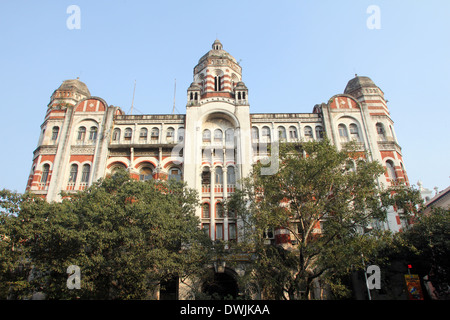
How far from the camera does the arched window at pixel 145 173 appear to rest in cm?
2908

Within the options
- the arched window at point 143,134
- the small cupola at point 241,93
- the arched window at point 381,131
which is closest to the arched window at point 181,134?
the arched window at point 143,134

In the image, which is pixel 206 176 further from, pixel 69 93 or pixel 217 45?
pixel 217 45

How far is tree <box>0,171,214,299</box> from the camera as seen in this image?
57.5ft

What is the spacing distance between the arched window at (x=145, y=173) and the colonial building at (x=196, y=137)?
0.09m

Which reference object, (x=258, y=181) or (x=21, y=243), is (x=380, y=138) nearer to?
(x=258, y=181)

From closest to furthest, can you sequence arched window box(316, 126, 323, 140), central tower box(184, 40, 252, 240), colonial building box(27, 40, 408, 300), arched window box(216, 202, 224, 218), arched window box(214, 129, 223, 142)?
arched window box(216, 202, 224, 218) → central tower box(184, 40, 252, 240) → colonial building box(27, 40, 408, 300) → arched window box(214, 129, 223, 142) → arched window box(316, 126, 323, 140)

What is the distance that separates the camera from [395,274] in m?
23.0

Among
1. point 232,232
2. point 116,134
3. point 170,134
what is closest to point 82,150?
point 116,134

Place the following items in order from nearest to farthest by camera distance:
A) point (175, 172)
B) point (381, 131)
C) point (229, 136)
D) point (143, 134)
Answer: point (175, 172)
point (229, 136)
point (143, 134)
point (381, 131)

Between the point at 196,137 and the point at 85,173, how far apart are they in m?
10.0

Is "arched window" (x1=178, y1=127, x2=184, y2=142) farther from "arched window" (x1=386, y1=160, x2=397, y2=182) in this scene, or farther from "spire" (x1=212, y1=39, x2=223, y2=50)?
"arched window" (x1=386, y1=160, x2=397, y2=182)

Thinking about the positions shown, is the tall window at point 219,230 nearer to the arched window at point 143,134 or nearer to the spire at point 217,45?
the arched window at point 143,134

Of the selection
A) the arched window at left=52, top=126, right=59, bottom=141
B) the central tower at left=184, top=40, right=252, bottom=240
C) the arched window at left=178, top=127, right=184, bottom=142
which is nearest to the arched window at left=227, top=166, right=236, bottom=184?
the central tower at left=184, top=40, right=252, bottom=240

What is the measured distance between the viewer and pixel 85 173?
28.4 meters
